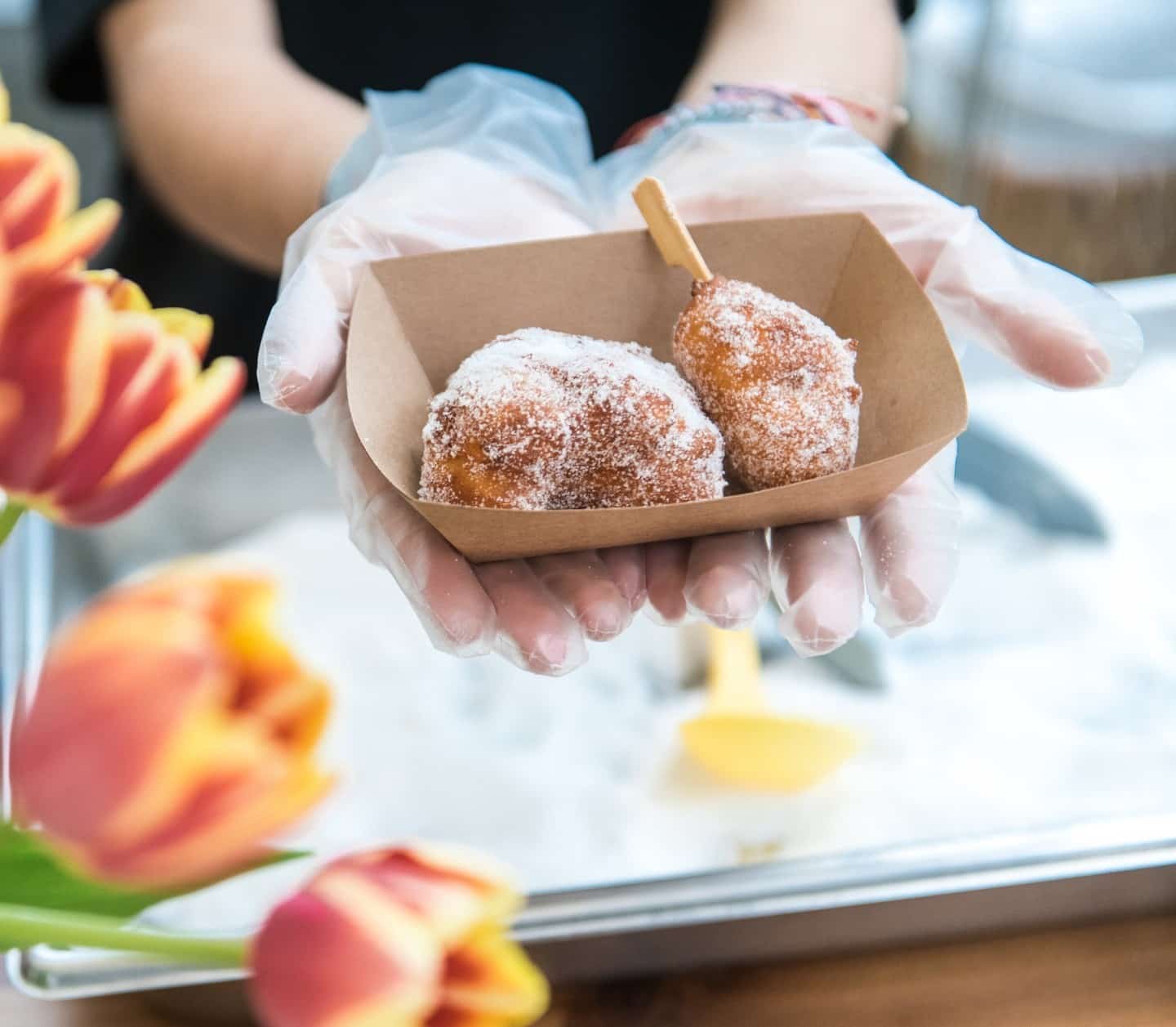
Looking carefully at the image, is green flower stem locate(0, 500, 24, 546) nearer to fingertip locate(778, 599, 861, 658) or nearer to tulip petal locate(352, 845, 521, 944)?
tulip petal locate(352, 845, 521, 944)

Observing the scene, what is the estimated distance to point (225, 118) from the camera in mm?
1168

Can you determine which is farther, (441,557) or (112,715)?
(441,557)

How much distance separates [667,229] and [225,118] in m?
0.59

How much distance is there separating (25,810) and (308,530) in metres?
1.09

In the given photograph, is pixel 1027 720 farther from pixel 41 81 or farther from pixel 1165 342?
pixel 41 81

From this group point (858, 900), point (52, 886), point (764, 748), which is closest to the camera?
point (52, 886)

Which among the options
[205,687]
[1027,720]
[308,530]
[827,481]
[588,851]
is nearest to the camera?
[205,687]

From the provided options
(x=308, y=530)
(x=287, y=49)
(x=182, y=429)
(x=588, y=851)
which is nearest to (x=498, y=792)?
(x=588, y=851)

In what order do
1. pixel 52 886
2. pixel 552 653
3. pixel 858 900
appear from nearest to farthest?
1. pixel 52 886
2. pixel 552 653
3. pixel 858 900

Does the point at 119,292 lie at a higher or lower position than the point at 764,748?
higher

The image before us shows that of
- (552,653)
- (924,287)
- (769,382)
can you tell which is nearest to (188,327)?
(552,653)

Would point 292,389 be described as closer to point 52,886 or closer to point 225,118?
point 52,886

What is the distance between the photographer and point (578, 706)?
1.08 m

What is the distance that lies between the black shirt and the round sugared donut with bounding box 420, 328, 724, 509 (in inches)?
26.4
